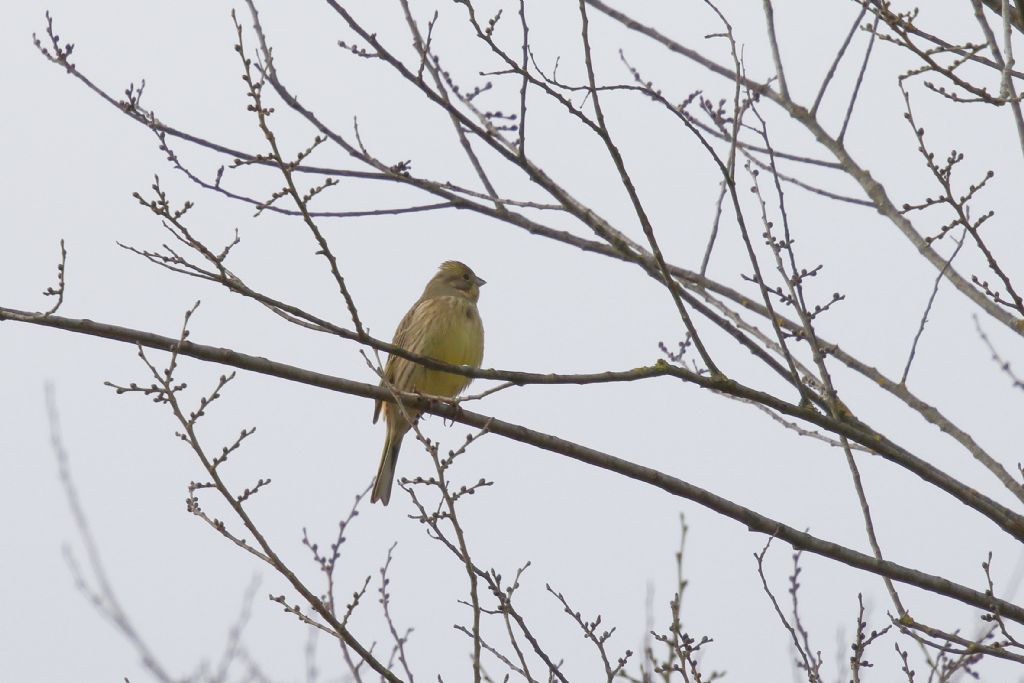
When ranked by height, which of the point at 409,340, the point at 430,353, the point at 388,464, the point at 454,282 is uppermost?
the point at 454,282

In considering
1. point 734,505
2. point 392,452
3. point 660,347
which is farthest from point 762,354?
point 392,452

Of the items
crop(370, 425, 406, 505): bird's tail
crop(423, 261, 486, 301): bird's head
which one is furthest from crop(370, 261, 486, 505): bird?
crop(423, 261, 486, 301): bird's head

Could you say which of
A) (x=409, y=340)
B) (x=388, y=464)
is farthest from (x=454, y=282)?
(x=388, y=464)

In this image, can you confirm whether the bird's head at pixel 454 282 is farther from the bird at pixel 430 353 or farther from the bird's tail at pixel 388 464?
the bird's tail at pixel 388 464

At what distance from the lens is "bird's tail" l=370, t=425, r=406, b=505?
25.2ft

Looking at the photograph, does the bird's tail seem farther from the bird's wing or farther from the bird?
the bird's wing

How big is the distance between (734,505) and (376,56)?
2.05 m

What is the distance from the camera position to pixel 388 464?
7.86 metres

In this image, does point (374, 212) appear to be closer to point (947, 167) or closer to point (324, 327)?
point (324, 327)

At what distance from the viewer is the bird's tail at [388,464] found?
7.68m

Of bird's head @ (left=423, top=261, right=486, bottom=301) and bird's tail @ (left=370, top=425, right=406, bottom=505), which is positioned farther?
bird's head @ (left=423, top=261, right=486, bottom=301)

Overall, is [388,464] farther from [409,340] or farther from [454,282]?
[454,282]

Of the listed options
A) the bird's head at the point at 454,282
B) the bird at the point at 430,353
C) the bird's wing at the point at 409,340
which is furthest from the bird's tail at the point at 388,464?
the bird's head at the point at 454,282

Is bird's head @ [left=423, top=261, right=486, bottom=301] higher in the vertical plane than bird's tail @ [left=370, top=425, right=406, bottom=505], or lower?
higher
